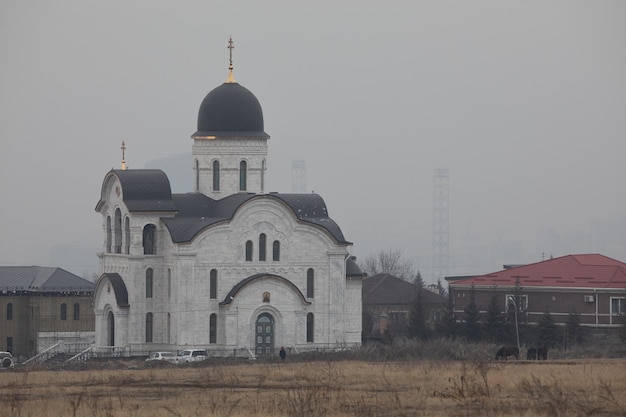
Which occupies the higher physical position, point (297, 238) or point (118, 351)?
point (297, 238)

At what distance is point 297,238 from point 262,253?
1448mm

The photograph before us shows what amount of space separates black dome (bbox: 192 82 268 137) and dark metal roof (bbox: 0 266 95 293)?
10879mm

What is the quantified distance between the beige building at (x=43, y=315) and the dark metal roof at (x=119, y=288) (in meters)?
8.59

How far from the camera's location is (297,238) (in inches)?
2488

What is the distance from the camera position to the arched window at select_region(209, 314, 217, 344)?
2427 inches

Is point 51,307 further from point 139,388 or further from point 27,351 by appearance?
point 139,388

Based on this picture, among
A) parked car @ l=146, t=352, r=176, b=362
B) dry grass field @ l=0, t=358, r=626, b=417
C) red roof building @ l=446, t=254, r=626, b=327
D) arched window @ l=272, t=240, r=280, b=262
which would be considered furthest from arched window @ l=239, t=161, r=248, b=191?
dry grass field @ l=0, t=358, r=626, b=417

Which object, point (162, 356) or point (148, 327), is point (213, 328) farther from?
point (162, 356)

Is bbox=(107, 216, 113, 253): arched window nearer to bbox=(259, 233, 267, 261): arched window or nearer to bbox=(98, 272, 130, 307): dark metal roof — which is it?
bbox=(98, 272, 130, 307): dark metal roof

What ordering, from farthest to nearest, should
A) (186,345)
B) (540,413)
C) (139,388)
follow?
(186,345), (139,388), (540,413)

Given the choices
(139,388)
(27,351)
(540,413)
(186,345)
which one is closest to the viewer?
(540,413)

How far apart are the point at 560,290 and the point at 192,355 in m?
18.8

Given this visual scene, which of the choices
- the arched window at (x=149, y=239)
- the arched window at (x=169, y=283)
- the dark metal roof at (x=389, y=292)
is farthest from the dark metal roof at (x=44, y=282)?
the dark metal roof at (x=389, y=292)

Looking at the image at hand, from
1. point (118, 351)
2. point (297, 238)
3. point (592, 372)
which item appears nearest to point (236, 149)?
point (297, 238)
